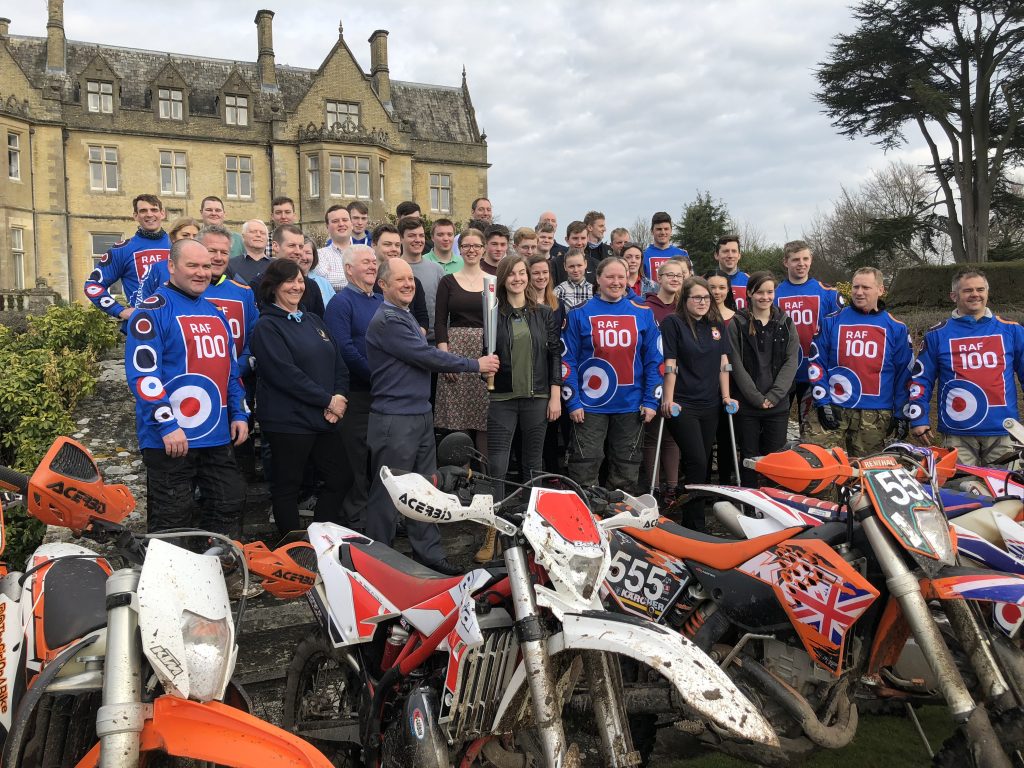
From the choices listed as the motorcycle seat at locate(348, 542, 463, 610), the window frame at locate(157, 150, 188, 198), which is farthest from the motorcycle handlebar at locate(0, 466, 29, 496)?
the window frame at locate(157, 150, 188, 198)

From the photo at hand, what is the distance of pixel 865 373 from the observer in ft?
19.1

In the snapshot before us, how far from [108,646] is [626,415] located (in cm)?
429

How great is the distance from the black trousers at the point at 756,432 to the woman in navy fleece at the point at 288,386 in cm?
318

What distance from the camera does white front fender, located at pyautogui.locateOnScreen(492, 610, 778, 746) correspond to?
1985 mm

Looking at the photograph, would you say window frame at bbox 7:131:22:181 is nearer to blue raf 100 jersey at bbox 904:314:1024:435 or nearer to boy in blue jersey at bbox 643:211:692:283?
boy in blue jersey at bbox 643:211:692:283

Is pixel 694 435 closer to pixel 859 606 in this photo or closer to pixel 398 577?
pixel 859 606

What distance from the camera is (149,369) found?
4035mm

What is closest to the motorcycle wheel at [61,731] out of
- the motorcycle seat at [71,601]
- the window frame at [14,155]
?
the motorcycle seat at [71,601]

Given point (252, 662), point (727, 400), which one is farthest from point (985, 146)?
point (252, 662)

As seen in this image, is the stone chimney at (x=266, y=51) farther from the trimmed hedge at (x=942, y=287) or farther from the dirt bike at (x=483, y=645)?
the dirt bike at (x=483, y=645)

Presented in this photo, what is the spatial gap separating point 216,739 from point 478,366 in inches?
117

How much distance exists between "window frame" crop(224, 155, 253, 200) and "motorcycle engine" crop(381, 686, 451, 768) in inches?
1266

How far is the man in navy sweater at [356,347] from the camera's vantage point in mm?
5156

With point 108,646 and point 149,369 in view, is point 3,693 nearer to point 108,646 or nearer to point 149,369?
point 108,646
